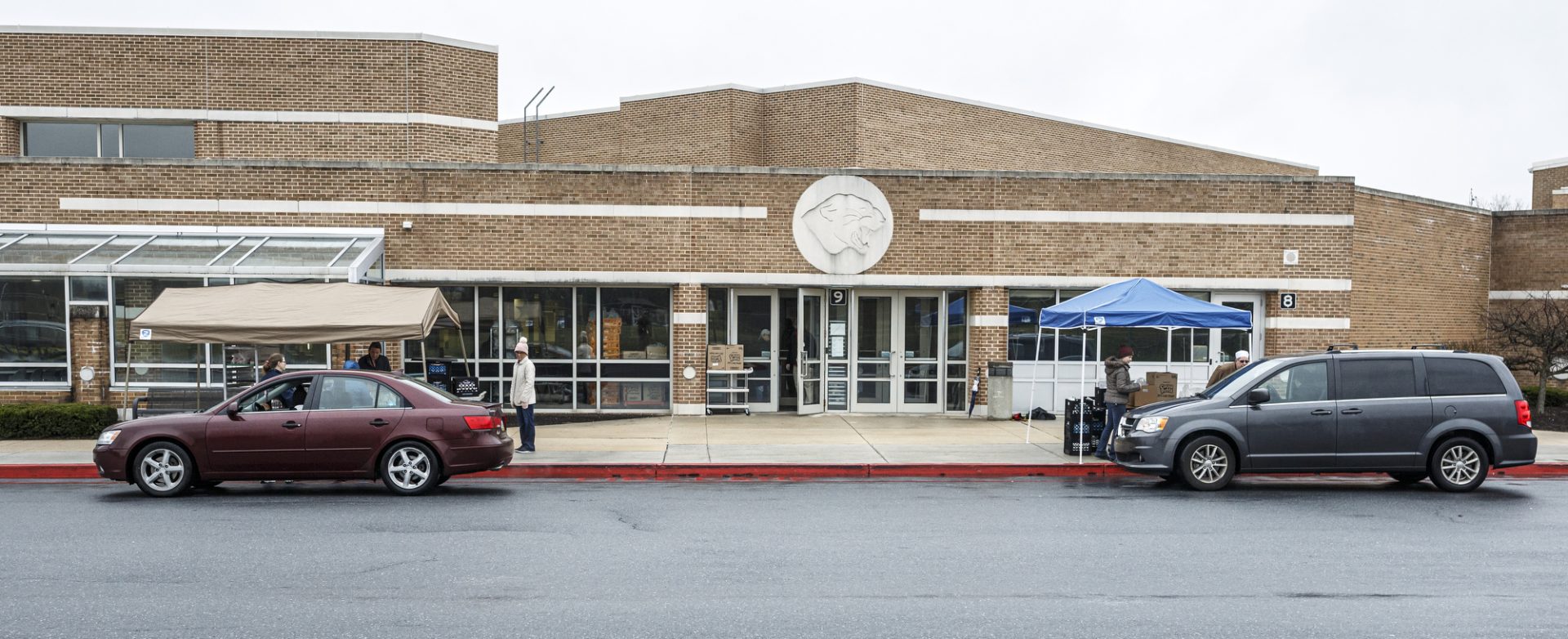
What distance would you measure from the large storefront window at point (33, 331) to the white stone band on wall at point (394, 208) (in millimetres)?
1664

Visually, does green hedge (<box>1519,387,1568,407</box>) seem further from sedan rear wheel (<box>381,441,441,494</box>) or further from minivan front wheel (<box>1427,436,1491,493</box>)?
sedan rear wheel (<box>381,441,441,494</box>)

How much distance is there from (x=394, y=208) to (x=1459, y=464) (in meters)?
16.0

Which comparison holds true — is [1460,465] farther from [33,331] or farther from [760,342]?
[33,331]

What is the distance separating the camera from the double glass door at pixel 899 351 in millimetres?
18938

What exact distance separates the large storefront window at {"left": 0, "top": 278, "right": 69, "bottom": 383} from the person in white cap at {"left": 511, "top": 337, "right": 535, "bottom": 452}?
28.6 feet

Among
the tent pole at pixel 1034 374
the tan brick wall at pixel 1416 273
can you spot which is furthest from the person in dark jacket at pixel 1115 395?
the tan brick wall at pixel 1416 273

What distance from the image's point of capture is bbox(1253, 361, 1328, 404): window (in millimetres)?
11539

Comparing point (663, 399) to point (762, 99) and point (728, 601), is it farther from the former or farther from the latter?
point (762, 99)

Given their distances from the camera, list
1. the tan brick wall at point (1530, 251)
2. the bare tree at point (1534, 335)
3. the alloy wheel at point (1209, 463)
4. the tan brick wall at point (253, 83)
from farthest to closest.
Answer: the tan brick wall at point (1530, 251) < the tan brick wall at point (253, 83) < the bare tree at point (1534, 335) < the alloy wheel at point (1209, 463)

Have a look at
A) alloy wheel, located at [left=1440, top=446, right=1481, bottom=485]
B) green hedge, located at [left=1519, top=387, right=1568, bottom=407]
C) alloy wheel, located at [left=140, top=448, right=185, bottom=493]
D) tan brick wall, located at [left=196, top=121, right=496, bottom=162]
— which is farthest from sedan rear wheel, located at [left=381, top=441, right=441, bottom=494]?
green hedge, located at [left=1519, top=387, right=1568, bottom=407]

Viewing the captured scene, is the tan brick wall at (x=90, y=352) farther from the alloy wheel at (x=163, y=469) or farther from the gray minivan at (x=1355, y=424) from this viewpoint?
the gray minivan at (x=1355, y=424)

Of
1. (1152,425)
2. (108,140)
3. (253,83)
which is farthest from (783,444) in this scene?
(108,140)

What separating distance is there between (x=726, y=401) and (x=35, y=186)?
40.7 feet

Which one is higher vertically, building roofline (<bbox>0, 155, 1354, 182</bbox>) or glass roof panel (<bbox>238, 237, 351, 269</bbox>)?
building roofline (<bbox>0, 155, 1354, 182</bbox>)
